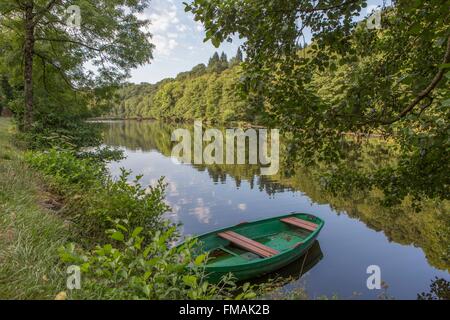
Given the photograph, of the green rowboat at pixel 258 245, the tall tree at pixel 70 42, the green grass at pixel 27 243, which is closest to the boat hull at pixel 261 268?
the green rowboat at pixel 258 245

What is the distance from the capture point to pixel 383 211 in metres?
15.3

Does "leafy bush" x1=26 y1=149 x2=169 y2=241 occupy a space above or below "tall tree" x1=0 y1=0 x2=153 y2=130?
below

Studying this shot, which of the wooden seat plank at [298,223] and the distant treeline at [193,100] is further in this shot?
the distant treeline at [193,100]

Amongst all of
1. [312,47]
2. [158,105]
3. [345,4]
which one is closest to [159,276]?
[312,47]

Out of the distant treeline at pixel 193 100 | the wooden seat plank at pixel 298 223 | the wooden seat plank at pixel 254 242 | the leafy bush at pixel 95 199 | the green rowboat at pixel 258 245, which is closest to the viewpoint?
the leafy bush at pixel 95 199

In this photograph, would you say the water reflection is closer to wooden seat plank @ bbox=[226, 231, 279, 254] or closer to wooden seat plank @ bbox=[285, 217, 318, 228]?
wooden seat plank @ bbox=[285, 217, 318, 228]

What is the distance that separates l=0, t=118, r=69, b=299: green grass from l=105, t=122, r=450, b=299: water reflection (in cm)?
314

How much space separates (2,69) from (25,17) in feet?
8.76

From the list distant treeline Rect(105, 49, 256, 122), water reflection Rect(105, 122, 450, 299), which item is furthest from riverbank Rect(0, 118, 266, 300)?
distant treeline Rect(105, 49, 256, 122)

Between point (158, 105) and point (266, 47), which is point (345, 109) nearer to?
point (266, 47)

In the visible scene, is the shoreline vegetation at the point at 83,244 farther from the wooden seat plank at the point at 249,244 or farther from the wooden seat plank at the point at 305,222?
the wooden seat plank at the point at 305,222

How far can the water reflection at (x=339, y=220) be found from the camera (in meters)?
9.64

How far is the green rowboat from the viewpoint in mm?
8227

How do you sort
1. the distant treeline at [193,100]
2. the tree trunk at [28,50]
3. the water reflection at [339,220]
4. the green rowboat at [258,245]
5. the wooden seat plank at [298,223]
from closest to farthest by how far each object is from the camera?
the green rowboat at [258,245] → the water reflection at [339,220] → the tree trunk at [28,50] → the wooden seat plank at [298,223] → the distant treeline at [193,100]
